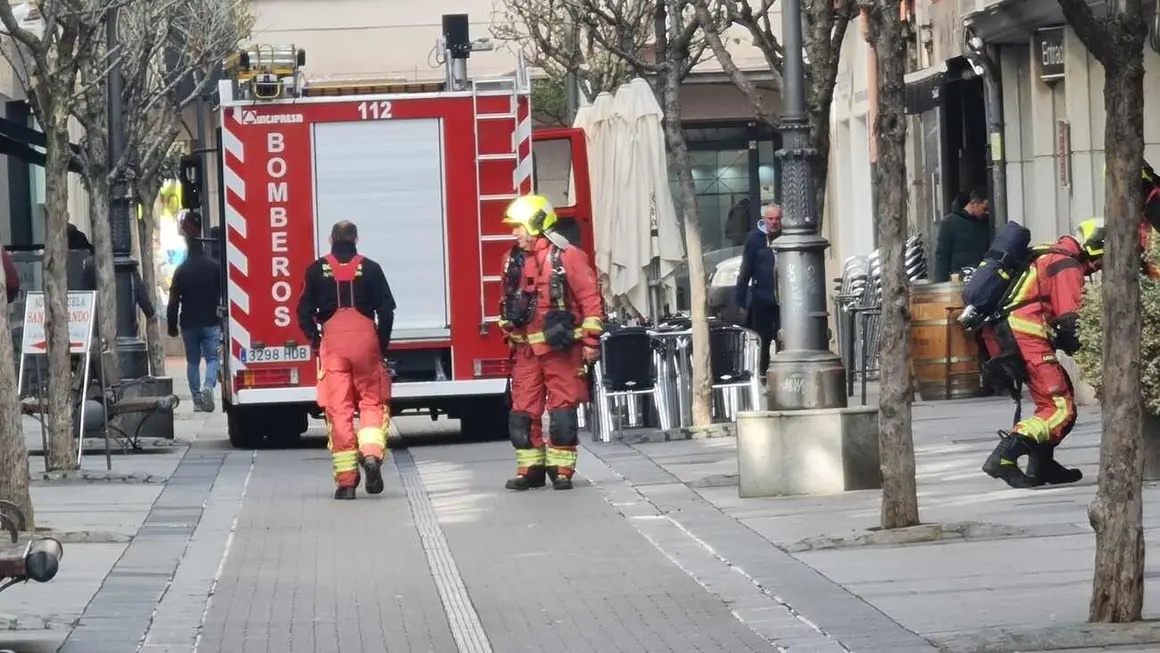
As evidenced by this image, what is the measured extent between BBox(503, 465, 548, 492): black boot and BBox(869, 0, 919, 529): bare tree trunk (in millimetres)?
3937

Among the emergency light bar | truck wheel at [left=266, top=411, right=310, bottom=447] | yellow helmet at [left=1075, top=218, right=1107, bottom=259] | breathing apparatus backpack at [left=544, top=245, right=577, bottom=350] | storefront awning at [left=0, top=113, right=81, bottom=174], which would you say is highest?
the emergency light bar

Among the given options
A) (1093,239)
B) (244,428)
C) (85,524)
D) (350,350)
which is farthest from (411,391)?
(1093,239)

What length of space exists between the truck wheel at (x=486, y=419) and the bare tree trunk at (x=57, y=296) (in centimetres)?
429

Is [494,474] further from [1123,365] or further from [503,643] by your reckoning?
[1123,365]

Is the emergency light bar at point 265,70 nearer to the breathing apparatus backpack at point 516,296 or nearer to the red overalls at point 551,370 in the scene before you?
the breathing apparatus backpack at point 516,296

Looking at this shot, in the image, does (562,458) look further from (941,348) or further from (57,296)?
(941,348)

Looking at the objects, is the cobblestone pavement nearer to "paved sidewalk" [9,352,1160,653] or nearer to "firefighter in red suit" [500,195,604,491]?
"paved sidewalk" [9,352,1160,653]

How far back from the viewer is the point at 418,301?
19.1m

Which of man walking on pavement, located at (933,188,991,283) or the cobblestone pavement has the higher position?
man walking on pavement, located at (933,188,991,283)

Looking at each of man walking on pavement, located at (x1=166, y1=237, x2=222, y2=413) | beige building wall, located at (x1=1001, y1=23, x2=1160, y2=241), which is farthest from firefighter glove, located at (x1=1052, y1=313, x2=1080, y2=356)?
man walking on pavement, located at (x1=166, y1=237, x2=222, y2=413)

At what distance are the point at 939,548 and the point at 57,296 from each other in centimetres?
700

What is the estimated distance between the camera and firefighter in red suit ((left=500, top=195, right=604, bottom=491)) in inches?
590

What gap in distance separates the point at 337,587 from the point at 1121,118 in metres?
4.33

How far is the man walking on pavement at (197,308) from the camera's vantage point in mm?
24750
